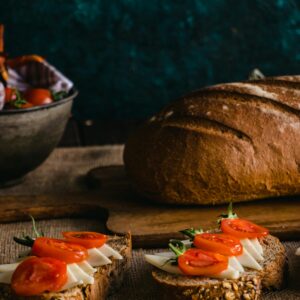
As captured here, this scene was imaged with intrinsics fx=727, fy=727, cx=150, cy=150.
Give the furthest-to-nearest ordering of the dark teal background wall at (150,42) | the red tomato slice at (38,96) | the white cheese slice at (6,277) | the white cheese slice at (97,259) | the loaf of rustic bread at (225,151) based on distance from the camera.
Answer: the dark teal background wall at (150,42) < the red tomato slice at (38,96) < the loaf of rustic bread at (225,151) < the white cheese slice at (97,259) < the white cheese slice at (6,277)

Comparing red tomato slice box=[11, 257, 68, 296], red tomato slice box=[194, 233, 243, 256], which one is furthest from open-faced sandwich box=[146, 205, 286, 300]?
red tomato slice box=[11, 257, 68, 296]

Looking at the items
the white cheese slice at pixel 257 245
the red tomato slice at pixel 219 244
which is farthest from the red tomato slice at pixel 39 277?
the white cheese slice at pixel 257 245

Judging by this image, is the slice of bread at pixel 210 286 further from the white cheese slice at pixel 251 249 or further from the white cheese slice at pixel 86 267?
the white cheese slice at pixel 86 267

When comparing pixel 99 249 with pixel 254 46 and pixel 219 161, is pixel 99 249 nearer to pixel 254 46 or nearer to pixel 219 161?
pixel 219 161

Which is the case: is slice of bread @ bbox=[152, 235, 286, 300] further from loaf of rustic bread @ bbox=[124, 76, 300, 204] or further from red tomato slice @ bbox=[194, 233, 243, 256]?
loaf of rustic bread @ bbox=[124, 76, 300, 204]

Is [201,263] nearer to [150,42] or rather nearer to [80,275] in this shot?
[80,275]

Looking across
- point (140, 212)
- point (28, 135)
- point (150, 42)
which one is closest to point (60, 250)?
point (140, 212)

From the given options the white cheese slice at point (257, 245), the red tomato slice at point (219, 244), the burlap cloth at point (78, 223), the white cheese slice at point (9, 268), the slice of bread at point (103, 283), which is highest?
the red tomato slice at point (219, 244)
